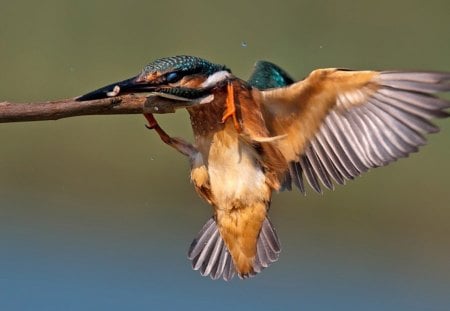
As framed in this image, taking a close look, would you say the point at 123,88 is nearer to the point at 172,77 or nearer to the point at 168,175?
the point at 172,77

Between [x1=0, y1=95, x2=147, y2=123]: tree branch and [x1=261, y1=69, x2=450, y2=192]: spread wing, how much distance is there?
385 mm

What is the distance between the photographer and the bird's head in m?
2.71

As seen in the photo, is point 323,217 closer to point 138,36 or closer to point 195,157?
point 138,36

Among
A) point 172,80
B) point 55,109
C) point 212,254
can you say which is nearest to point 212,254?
point 212,254

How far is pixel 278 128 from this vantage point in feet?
9.78

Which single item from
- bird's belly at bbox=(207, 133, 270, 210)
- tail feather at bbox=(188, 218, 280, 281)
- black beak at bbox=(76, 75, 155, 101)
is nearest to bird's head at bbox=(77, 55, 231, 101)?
black beak at bbox=(76, 75, 155, 101)

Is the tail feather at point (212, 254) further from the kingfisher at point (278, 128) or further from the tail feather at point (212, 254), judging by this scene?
the kingfisher at point (278, 128)

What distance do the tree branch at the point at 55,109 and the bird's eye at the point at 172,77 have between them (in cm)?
10

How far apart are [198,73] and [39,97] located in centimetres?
203

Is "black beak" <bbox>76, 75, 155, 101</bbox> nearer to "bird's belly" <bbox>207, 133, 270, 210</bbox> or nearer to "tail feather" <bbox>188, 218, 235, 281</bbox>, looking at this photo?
"bird's belly" <bbox>207, 133, 270, 210</bbox>

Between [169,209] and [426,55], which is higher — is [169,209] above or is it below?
below

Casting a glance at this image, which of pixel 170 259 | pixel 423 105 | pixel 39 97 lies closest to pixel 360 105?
pixel 423 105

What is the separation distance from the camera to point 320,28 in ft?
16.6

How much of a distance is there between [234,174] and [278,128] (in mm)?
140
